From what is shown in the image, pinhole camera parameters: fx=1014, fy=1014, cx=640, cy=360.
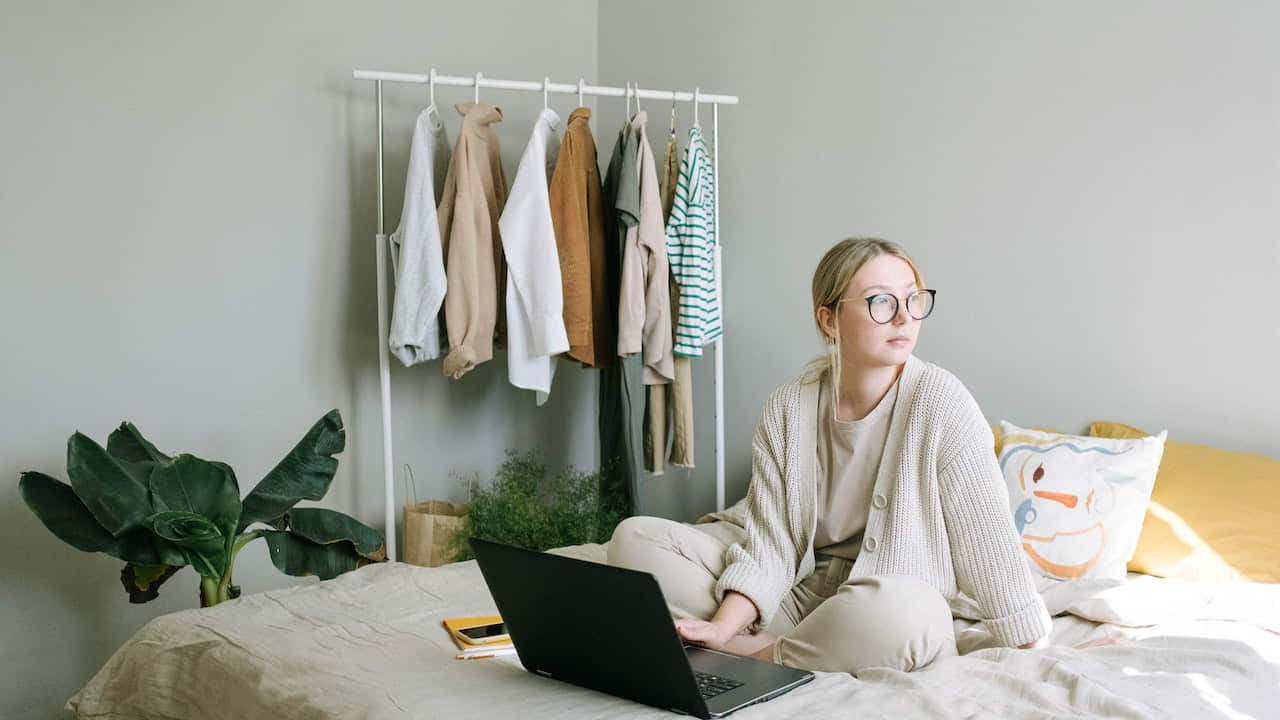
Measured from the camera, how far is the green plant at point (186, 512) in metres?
2.19

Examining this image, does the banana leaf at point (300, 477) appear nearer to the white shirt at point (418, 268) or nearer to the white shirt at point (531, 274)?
the white shirt at point (418, 268)

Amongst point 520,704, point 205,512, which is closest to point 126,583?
point 205,512

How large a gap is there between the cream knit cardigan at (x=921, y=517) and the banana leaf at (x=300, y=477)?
118 centimetres

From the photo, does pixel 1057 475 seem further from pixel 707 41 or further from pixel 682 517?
pixel 707 41

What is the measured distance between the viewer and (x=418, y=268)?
276cm

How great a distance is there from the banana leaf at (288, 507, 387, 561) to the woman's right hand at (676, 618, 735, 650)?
1.19 m

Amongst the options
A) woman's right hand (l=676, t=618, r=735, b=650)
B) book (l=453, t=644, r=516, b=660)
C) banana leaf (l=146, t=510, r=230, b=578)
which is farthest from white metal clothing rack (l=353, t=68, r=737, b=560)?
woman's right hand (l=676, t=618, r=735, b=650)

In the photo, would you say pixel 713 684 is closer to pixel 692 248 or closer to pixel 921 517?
pixel 921 517

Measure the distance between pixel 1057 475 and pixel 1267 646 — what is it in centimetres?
63

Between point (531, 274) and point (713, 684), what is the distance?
1.73 metres

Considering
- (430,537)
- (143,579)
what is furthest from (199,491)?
(430,537)

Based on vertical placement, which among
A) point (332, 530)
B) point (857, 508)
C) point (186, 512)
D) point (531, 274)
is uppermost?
point (531, 274)

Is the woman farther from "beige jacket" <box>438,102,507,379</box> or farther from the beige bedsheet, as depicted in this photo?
"beige jacket" <box>438,102,507,379</box>

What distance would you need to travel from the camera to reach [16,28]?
2.51 metres
